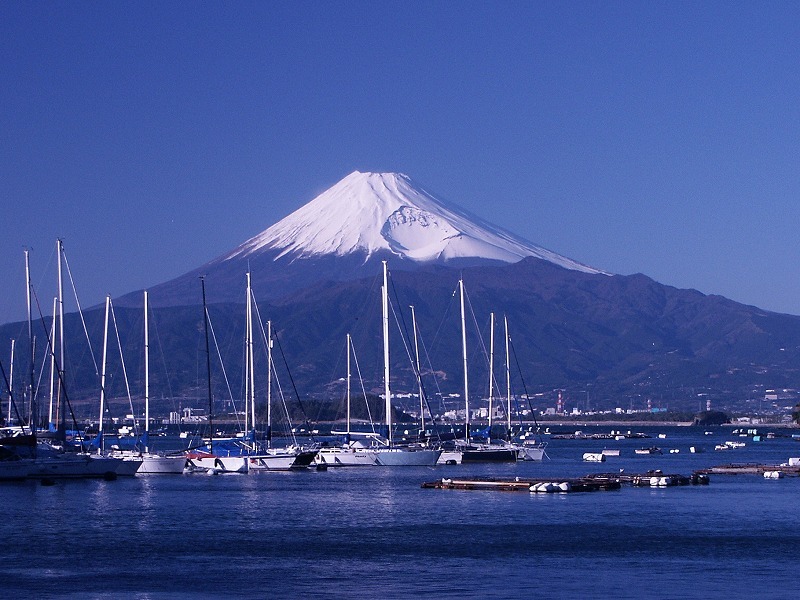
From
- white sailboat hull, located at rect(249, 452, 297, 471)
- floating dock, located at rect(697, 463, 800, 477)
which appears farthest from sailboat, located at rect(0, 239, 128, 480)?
floating dock, located at rect(697, 463, 800, 477)

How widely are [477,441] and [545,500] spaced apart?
112ft

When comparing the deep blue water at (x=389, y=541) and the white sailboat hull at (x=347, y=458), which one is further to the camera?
the white sailboat hull at (x=347, y=458)

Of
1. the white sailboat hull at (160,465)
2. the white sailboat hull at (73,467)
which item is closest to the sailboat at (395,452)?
the white sailboat hull at (160,465)

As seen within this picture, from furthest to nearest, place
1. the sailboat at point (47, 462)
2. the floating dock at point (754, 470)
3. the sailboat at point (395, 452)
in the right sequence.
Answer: the sailboat at point (395, 452)
the floating dock at point (754, 470)
the sailboat at point (47, 462)

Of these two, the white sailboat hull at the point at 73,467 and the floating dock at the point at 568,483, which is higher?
the white sailboat hull at the point at 73,467

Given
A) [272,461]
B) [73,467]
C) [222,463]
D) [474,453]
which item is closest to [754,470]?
[474,453]

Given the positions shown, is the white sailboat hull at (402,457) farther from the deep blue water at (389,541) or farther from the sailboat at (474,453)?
the deep blue water at (389,541)

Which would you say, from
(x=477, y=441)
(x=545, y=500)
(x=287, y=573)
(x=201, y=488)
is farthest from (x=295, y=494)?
(x=477, y=441)

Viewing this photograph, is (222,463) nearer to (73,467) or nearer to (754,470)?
(73,467)

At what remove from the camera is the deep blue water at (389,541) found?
28438 mm

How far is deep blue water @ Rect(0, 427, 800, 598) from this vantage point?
93.3 ft

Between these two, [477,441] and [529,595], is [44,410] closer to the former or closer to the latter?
[477,441]

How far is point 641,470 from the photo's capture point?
7156 centimetres

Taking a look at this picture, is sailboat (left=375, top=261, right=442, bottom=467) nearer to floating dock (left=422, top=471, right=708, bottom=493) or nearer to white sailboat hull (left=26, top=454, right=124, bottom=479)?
floating dock (left=422, top=471, right=708, bottom=493)
